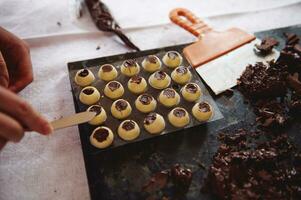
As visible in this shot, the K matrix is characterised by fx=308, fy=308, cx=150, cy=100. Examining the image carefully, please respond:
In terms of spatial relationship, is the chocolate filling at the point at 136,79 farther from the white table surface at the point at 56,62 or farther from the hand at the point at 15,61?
the hand at the point at 15,61

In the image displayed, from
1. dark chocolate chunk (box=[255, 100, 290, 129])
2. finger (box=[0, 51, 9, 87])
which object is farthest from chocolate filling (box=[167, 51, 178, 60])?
finger (box=[0, 51, 9, 87])

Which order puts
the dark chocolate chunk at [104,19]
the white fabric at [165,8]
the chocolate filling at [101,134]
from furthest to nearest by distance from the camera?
the white fabric at [165,8] < the dark chocolate chunk at [104,19] < the chocolate filling at [101,134]

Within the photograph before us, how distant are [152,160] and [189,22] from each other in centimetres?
108

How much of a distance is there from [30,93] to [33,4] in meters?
0.85

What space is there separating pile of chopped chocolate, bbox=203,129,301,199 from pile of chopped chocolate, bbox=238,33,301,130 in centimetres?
11

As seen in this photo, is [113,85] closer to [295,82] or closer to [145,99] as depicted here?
[145,99]

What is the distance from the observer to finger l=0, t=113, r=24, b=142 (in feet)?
3.44

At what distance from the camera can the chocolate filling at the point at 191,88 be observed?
1.63 meters

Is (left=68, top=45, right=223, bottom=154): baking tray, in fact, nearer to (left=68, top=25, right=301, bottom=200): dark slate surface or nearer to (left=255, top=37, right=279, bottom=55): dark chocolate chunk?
(left=68, top=25, right=301, bottom=200): dark slate surface

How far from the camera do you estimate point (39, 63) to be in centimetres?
199

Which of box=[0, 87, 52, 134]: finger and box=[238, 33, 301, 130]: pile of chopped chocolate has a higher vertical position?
box=[0, 87, 52, 134]: finger

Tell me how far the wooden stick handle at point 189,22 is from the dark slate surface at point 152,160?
26.5 inches

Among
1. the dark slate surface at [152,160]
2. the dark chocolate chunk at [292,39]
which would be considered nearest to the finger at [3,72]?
the dark slate surface at [152,160]

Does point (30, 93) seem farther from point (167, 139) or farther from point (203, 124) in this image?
point (203, 124)
